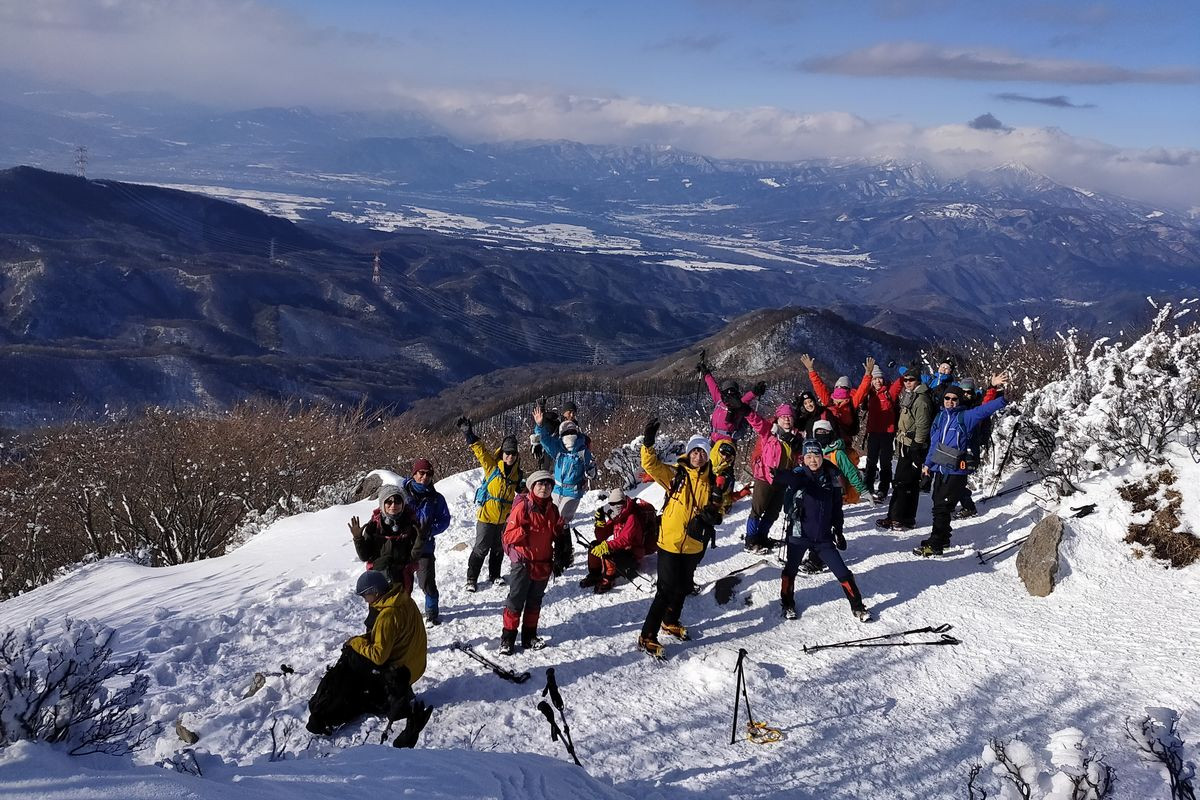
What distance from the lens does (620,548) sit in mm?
8609

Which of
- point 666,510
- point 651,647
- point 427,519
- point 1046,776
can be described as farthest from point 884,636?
point 427,519

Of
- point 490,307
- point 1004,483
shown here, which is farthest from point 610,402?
point 490,307

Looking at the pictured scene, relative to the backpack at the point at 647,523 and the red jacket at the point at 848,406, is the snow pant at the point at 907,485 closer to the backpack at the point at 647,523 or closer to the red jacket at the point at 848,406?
the red jacket at the point at 848,406

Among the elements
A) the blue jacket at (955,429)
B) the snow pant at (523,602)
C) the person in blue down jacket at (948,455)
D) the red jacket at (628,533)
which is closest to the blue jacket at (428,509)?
the snow pant at (523,602)

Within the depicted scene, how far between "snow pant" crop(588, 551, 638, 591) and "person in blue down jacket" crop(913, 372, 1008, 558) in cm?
341

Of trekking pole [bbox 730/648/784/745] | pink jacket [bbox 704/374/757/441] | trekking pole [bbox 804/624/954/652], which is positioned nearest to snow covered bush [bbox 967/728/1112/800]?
trekking pole [bbox 730/648/784/745]

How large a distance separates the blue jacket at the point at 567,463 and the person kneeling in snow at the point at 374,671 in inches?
153

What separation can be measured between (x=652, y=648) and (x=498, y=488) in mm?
2384

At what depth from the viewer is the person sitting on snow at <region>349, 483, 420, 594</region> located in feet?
22.2

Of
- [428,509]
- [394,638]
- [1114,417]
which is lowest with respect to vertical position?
[394,638]

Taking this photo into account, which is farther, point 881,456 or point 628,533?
point 881,456

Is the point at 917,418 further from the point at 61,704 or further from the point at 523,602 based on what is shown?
the point at 61,704

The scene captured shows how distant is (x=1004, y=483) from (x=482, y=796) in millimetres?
9418

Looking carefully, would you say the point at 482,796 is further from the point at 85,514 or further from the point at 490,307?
the point at 490,307
